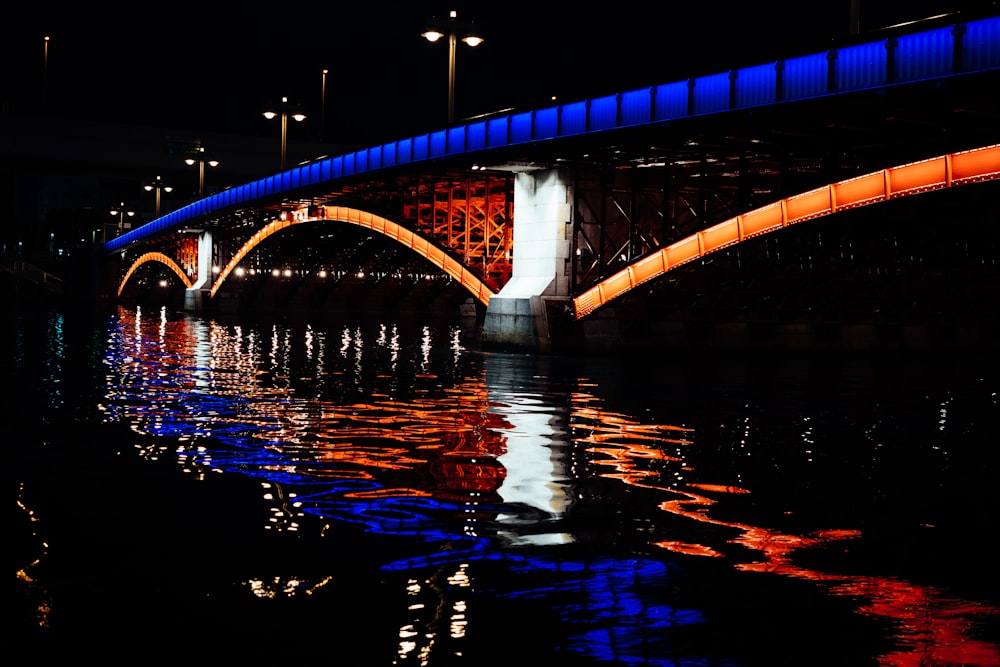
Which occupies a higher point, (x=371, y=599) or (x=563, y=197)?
(x=563, y=197)

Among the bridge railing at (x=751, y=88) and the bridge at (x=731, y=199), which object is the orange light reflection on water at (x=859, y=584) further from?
the bridge at (x=731, y=199)

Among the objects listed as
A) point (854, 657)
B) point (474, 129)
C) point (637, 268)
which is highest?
point (474, 129)

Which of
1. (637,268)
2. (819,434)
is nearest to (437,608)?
(819,434)

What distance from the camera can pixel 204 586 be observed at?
6.61 metres

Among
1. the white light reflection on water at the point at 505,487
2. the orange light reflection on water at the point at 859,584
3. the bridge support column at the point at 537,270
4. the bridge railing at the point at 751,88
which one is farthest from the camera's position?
the bridge support column at the point at 537,270

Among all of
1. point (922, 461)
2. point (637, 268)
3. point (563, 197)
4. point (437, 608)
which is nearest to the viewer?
point (437, 608)

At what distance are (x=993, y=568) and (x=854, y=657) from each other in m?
2.51

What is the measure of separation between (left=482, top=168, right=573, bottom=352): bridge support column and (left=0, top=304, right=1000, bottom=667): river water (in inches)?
676

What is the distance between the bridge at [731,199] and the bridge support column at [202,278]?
31.6m

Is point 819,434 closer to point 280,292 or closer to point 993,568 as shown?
point 993,568

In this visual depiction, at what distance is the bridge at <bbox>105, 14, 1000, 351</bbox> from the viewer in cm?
2455

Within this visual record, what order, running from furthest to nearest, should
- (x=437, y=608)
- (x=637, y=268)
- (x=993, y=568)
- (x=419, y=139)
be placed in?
(x=419, y=139) < (x=637, y=268) < (x=993, y=568) < (x=437, y=608)

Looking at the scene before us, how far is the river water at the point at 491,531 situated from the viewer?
581 cm

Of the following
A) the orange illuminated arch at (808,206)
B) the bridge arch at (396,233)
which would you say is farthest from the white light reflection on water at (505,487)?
the bridge arch at (396,233)
